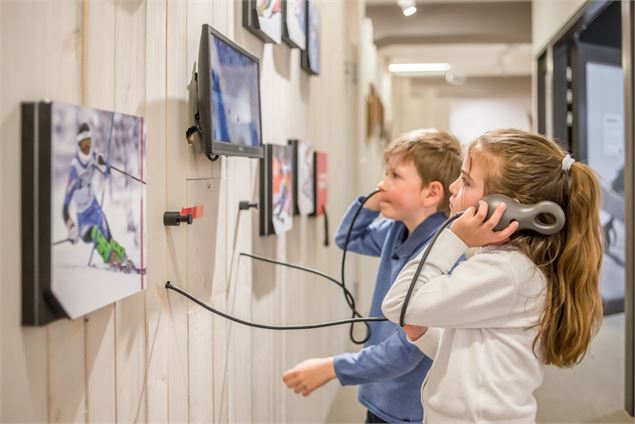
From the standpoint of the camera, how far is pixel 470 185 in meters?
1.34

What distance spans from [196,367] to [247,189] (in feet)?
Answer: 1.74

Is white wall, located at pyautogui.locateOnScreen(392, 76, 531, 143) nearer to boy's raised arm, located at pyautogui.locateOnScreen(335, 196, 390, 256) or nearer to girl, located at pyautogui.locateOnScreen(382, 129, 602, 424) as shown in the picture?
boy's raised arm, located at pyautogui.locateOnScreen(335, 196, 390, 256)

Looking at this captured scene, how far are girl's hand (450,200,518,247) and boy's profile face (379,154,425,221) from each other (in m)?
0.57

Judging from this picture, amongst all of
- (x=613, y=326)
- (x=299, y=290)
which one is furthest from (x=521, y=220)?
(x=613, y=326)

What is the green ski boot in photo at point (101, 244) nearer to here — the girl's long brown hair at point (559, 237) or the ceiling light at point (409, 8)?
the girl's long brown hair at point (559, 237)

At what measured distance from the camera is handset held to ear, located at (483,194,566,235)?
47.4 inches

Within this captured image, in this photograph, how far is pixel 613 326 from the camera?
5.35m

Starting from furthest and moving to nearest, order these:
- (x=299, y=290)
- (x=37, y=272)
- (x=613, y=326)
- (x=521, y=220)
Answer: (x=613, y=326) < (x=299, y=290) < (x=521, y=220) < (x=37, y=272)

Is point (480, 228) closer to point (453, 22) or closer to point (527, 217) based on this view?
point (527, 217)

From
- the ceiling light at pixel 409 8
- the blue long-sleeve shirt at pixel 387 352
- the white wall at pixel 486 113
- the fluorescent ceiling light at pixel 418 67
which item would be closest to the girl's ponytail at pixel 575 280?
the blue long-sleeve shirt at pixel 387 352

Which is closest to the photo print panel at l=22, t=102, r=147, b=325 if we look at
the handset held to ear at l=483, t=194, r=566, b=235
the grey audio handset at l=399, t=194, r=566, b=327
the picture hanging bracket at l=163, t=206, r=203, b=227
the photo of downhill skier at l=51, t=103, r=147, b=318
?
the photo of downhill skier at l=51, t=103, r=147, b=318

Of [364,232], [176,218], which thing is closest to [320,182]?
[364,232]

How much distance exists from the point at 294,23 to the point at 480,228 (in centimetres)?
122

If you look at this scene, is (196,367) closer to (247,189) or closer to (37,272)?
(247,189)
